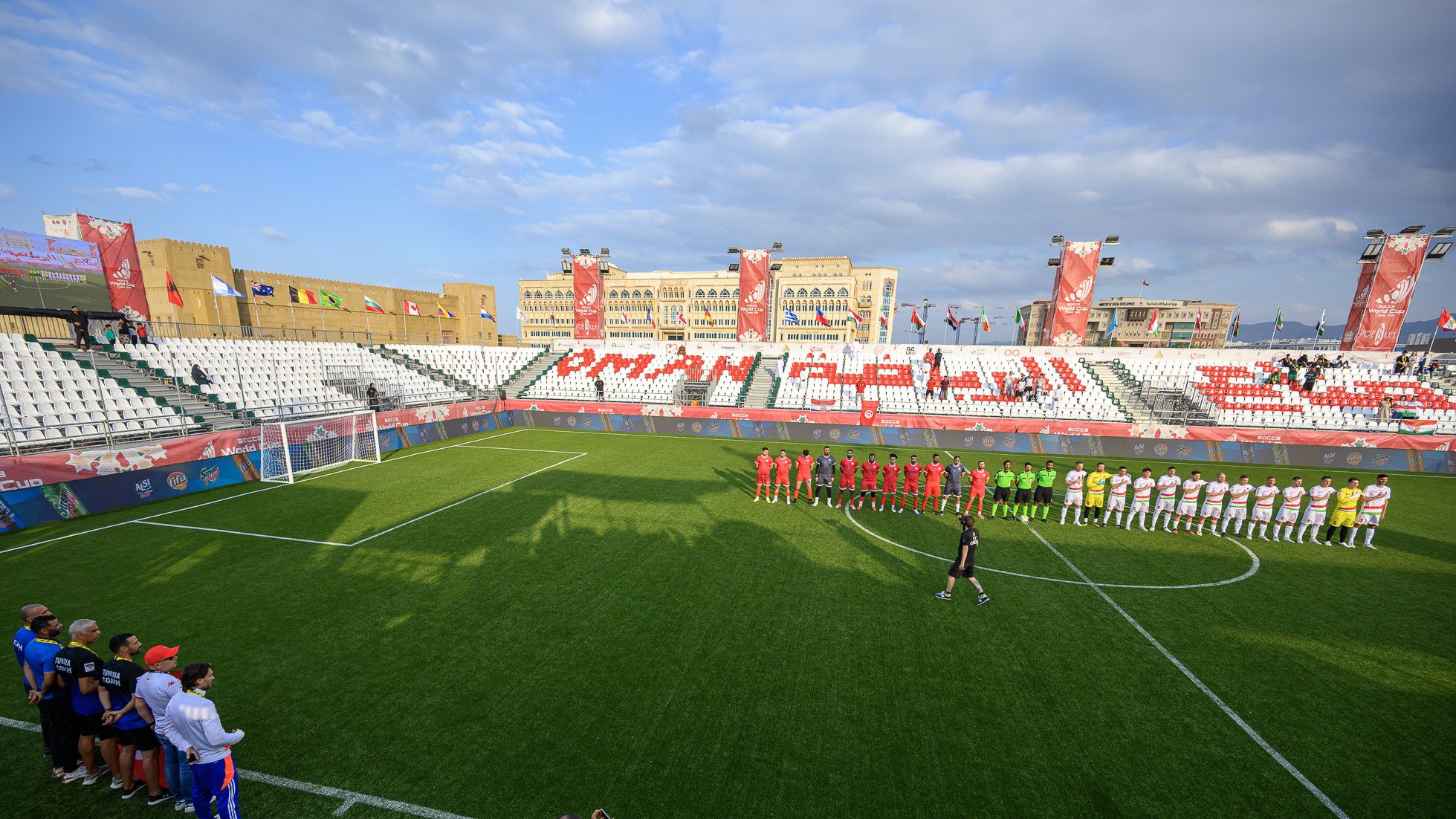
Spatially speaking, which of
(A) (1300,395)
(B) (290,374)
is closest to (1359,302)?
(A) (1300,395)

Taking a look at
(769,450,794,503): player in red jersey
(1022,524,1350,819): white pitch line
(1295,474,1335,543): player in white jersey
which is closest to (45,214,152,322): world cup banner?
(769,450,794,503): player in red jersey

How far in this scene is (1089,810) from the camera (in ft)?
16.6

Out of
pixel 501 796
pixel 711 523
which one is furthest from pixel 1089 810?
pixel 711 523

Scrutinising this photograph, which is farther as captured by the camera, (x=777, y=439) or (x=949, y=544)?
(x=777, y=439)

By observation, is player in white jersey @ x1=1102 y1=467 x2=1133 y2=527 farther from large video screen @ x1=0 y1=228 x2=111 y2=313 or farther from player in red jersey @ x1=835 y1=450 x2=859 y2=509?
large video screen @ x1=0 y1=228 x2=111 y2=313

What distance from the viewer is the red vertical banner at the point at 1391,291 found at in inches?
1050

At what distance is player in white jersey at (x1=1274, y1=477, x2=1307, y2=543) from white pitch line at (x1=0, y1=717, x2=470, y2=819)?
17865 mm

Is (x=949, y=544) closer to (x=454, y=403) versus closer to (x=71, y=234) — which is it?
(x=454, y=403)

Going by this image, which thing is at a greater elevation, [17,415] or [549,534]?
[17,415]

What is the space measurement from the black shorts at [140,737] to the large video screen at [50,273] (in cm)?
2745

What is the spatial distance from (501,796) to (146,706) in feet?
10.8

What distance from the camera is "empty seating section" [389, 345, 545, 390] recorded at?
33781 mm

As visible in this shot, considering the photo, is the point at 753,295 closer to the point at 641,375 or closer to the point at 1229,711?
the point at 641,375

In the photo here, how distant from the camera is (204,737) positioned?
414 cm
